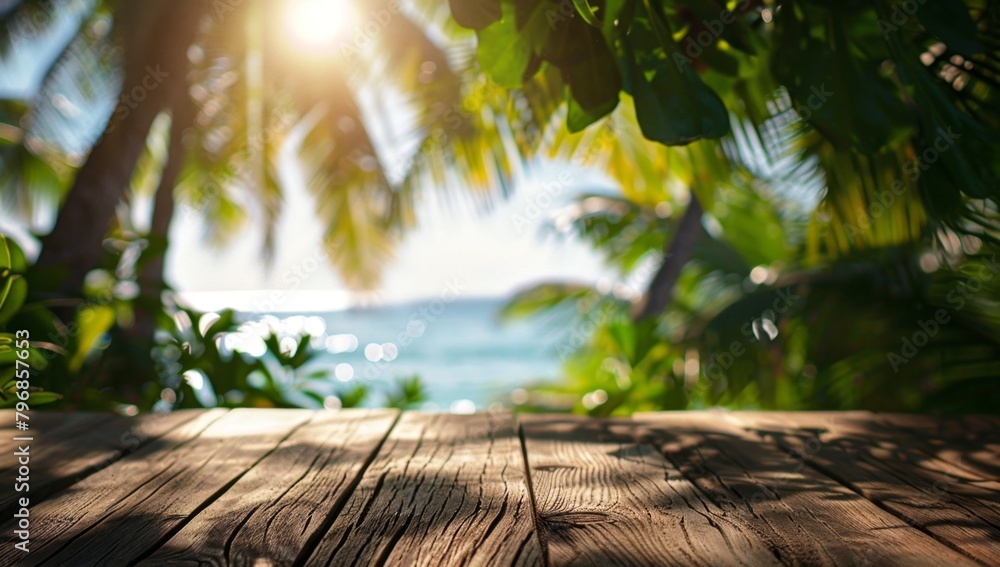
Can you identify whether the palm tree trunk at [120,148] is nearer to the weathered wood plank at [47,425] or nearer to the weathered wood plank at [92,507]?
the weathered wood plank at [47,425]

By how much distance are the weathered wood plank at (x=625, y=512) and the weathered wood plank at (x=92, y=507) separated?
2.08 ft

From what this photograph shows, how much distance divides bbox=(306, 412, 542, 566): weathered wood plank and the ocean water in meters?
19.4

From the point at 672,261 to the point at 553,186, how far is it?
1.15 metres

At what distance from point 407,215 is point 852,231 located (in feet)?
14.8

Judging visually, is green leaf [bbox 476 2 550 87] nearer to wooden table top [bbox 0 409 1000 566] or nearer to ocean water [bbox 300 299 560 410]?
wooden table top [bbox 0 409 1000 566]

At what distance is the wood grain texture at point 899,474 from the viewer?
1154 mm

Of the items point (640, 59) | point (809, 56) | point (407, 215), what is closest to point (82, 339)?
point (640, 59)

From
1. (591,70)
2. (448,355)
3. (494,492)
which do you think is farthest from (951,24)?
(448,355)

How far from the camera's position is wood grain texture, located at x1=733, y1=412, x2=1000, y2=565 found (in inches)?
45.4

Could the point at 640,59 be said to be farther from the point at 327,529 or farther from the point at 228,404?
the point at 228,404

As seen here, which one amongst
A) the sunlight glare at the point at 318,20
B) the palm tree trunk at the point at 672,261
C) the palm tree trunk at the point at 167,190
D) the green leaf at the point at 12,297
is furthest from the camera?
the sunlight glare at the point at 318,20

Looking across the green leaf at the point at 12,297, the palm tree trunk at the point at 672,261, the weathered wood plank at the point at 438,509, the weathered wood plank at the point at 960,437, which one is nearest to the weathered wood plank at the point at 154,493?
the weathered wood plank at the point at 438,509

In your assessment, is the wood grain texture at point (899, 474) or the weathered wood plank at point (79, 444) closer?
the wood grain texture at point (899, 474)

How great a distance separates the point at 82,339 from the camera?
9.01ft
